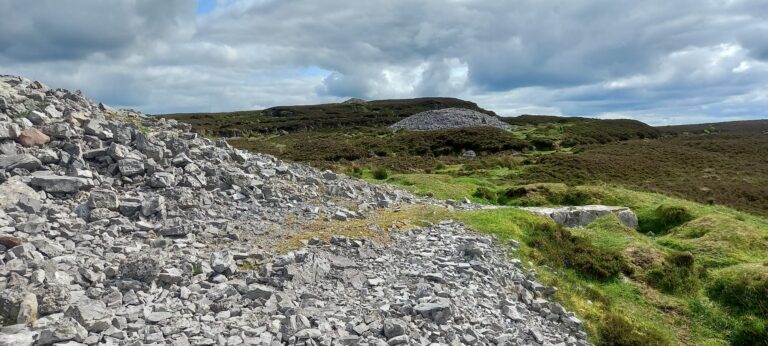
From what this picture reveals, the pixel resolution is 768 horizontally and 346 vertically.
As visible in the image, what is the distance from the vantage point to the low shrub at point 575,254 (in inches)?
648

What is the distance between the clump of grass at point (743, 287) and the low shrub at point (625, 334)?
3.64 meters

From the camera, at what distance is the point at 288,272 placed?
11.0 m

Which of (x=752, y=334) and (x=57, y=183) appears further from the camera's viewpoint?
(x=57, y=183)

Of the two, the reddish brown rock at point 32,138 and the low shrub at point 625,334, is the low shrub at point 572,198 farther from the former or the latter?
the reddish brown rock at point 32,138

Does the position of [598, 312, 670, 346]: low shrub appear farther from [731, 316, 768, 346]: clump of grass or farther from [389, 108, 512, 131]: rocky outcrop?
[389, 108, 512, 131]: rocky outcrop

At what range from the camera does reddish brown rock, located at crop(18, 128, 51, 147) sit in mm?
15641

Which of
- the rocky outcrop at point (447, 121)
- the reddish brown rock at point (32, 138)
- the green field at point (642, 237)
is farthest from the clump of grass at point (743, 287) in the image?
the rocky outcrop at point (447, 121)

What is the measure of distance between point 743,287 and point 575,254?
4.75 metres

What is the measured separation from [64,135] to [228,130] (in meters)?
84.9

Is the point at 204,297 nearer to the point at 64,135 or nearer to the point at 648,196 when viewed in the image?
the point at 64,135

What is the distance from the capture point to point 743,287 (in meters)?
15.4

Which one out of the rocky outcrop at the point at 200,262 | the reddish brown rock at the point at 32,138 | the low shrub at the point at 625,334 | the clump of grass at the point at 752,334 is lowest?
the clump of grass at the point at 752,334

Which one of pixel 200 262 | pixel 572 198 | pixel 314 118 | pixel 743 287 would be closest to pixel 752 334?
pixel 743 287

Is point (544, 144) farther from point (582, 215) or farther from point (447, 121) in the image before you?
point (582, 215)
